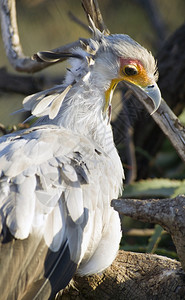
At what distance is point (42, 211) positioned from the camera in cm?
225

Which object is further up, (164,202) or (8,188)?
(8,188)

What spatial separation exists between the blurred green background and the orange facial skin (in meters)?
0.80

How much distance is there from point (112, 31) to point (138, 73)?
182cm

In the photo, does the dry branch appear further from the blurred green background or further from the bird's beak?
the bird's beak

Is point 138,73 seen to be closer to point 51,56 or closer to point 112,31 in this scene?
point 51,56

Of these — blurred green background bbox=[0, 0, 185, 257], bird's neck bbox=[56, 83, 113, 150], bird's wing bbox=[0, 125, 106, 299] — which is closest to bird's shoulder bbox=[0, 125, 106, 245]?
bird's wing bbox=[0, 125, 106, 299]

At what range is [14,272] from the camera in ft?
7.01

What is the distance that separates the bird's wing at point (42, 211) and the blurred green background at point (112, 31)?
942mm

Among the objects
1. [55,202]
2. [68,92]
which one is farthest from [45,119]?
[55,202]

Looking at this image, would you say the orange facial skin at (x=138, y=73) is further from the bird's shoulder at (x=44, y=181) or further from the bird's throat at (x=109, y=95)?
the bird's shoulder at (x=44, y=181)

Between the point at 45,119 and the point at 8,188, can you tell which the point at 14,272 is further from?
the point at 45,119

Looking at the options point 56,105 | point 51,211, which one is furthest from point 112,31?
point 51,211

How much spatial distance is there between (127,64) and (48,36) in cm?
216

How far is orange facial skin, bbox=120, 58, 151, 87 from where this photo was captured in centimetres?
279
